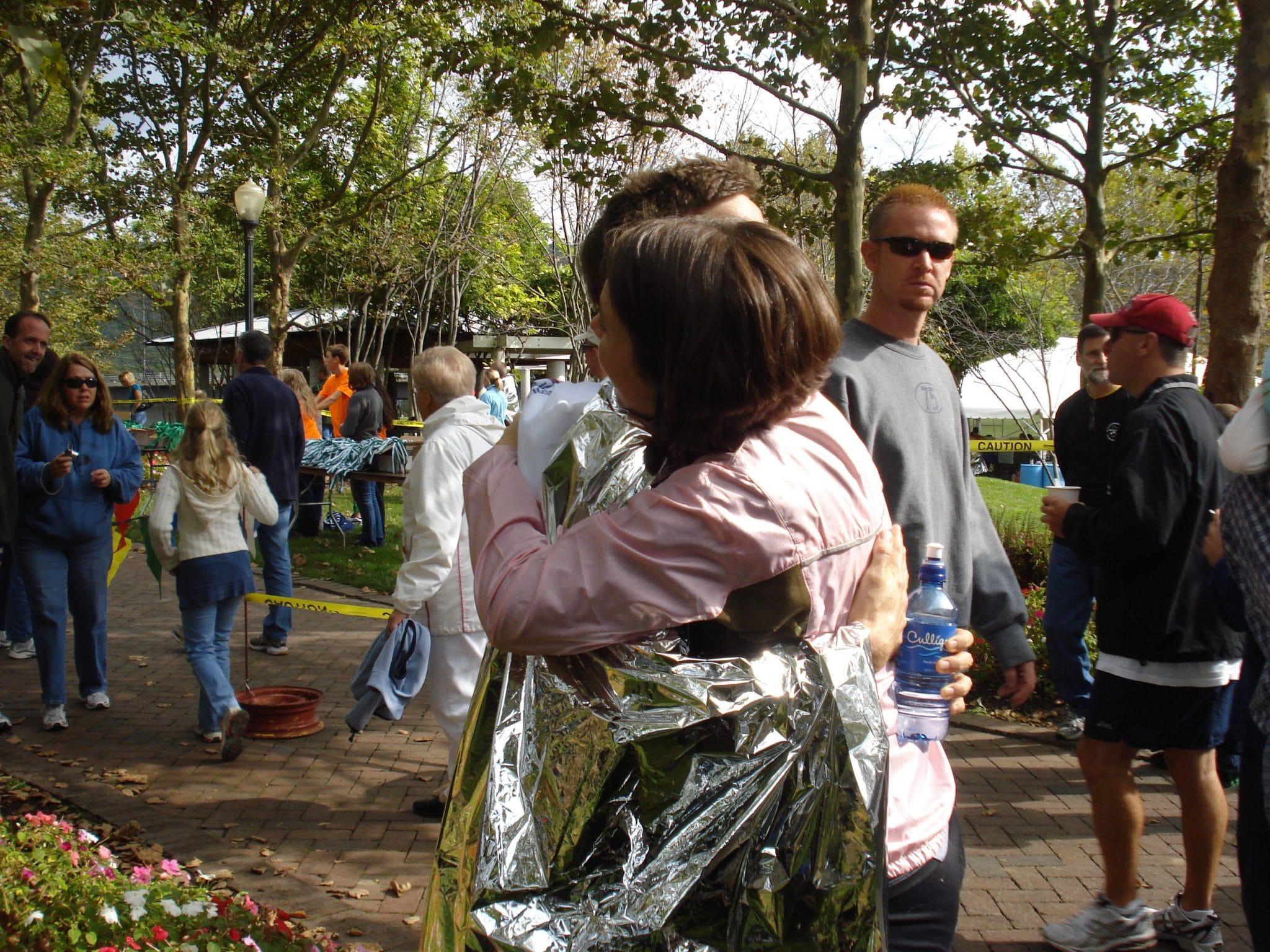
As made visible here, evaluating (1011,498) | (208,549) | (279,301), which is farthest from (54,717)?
(279,301)

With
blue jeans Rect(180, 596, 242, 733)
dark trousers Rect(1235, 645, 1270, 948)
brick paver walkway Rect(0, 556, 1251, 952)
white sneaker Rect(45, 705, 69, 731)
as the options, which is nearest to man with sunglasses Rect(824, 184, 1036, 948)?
dark trousers Rect(1235, 645, 1270, 948)

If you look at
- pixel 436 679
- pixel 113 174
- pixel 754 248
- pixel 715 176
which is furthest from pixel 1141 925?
pixel 113 174

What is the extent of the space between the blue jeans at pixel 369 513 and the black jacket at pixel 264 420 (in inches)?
146

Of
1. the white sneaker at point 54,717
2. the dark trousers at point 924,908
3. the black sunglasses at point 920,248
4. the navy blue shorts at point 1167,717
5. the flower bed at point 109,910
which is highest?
the black sunglasses at point 920,248

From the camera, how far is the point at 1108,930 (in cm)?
368

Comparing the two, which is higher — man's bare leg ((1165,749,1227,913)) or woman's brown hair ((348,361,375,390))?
woman's brown hair ((348,361,375,390))

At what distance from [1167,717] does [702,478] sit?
2.89 m

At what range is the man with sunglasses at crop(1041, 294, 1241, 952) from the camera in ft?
11.5

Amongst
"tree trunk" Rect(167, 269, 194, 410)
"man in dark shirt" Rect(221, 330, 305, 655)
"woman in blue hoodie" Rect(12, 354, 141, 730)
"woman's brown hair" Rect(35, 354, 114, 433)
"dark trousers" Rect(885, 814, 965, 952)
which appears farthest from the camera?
"tree trunk" Rect(167, 269, 194, 410)

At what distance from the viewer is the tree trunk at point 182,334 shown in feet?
72.1

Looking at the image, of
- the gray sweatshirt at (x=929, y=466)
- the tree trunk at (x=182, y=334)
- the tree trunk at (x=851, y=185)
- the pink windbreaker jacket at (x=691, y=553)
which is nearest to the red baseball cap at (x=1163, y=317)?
the gray sweatshirt at (x=929, y=466)

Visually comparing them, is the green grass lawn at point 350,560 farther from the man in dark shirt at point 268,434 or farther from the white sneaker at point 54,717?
the white sneaker at point 54,717

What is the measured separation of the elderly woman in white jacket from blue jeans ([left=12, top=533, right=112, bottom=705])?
258cm

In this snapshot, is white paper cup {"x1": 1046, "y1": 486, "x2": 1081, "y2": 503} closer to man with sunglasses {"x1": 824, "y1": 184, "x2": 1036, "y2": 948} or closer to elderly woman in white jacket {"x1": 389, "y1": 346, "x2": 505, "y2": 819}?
man with sunglasses {"x1": 824, "y1": 184, "x2": 1036, "y2": 948}
